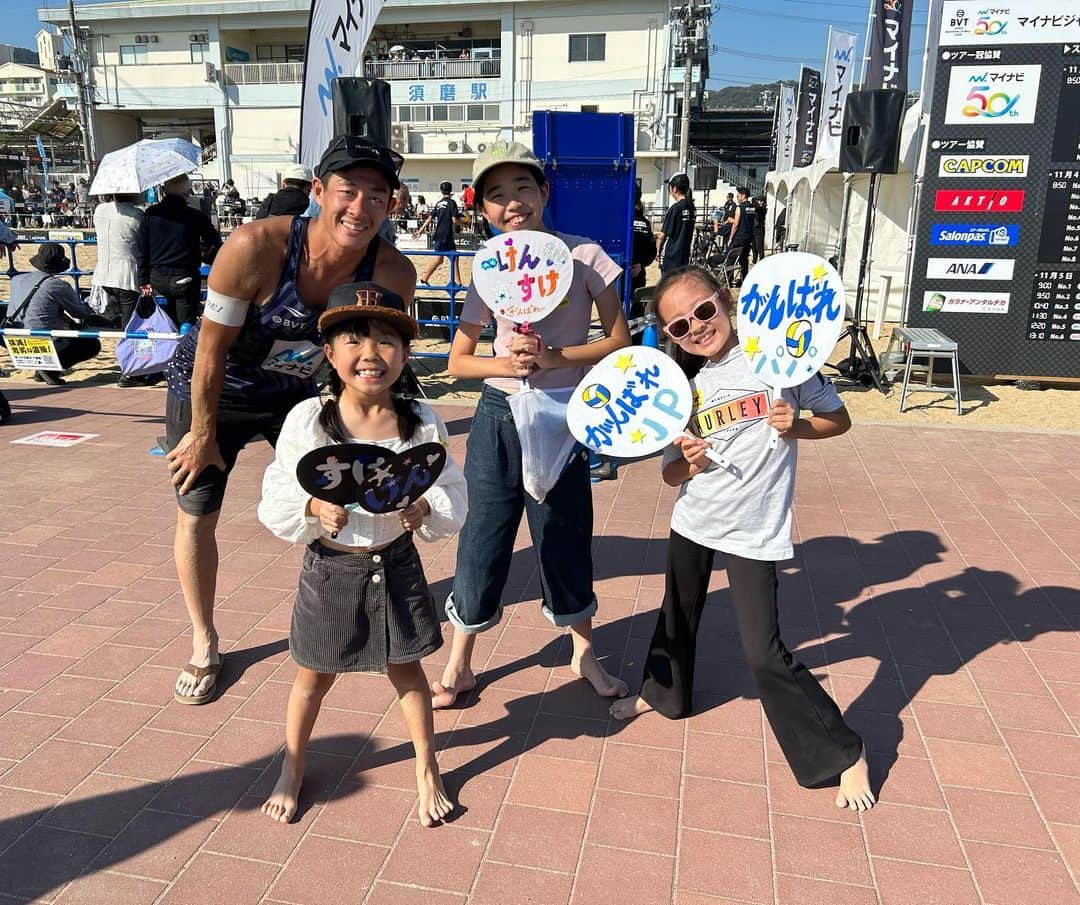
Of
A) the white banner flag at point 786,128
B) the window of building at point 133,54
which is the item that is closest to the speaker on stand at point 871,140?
the white banner flag at point 786,128

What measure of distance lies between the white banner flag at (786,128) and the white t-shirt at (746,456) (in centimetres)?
2141

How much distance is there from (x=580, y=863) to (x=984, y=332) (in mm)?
8198

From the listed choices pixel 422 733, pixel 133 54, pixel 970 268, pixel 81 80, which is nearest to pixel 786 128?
pixel 970 268

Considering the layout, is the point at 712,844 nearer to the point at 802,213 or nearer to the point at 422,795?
the point at 422,795

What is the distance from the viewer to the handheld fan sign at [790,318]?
7.83 feet

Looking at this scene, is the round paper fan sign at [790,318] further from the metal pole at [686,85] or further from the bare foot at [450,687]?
the metal pole at [686,85]

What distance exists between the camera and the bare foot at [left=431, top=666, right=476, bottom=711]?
10.1 ft

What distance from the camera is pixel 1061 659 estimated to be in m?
3.43

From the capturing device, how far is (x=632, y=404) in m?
2.52

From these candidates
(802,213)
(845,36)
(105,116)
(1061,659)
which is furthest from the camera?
(105,116)

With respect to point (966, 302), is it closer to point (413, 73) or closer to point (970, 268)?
point (970, 268)

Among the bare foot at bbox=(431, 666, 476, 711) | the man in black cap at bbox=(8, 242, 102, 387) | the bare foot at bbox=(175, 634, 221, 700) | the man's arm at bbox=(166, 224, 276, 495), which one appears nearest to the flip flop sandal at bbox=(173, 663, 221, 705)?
the bare foot at bbox=(175, 634, 221, 700)

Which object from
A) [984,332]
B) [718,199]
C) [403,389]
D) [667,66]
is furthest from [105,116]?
[403,389]

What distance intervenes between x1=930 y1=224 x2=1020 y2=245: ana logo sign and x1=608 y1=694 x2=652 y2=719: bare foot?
732 centimetres
